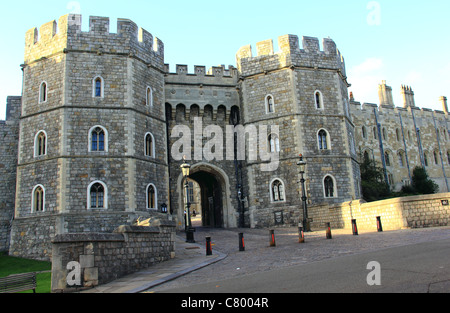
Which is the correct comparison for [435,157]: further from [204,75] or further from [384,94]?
[204,75]

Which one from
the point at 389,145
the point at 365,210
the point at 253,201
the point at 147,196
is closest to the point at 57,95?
the point at 147,196

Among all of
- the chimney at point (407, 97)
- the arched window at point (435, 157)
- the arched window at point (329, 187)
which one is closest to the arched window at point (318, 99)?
the arched window at point (329, 187)

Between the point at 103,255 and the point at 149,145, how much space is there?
1275 cm

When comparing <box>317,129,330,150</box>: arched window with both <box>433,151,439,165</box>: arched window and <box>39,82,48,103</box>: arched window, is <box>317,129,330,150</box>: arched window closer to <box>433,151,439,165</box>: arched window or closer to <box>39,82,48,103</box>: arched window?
<box>39,82,48,103</box>: arched window

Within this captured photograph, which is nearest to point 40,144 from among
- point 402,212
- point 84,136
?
point 84,136

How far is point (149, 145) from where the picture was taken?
2284 centimetres

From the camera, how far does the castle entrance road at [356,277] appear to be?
20.9ft

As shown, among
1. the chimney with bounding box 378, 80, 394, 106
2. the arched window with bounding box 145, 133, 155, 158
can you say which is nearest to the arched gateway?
the arched window with bounding box 145, 133, 155, 158

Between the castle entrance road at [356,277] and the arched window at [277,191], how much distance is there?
46.5 feet

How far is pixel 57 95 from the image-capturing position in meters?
21.2

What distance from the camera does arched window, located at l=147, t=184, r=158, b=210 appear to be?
862 inches

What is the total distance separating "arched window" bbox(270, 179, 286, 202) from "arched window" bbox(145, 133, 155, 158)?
7289 mm

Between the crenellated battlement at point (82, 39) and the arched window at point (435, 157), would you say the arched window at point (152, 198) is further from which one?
the arched window at point (435, 157)
